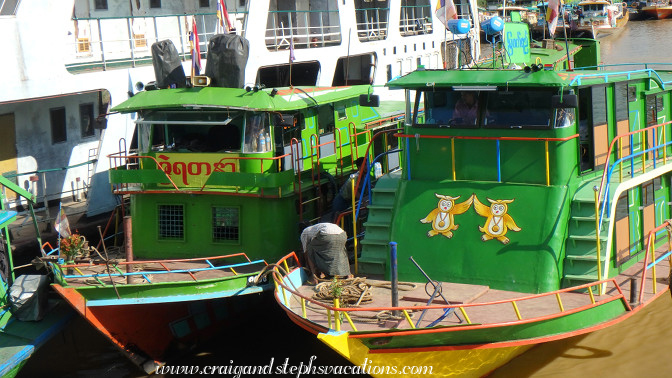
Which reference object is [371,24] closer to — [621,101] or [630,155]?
[621,101]

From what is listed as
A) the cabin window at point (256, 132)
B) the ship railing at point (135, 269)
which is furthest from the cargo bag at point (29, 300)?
the cabin window at point (256, 132)

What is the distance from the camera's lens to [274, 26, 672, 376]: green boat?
11227 mm

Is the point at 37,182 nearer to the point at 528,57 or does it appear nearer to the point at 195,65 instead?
the point at 195,65

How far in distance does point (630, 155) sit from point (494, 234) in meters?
2.53

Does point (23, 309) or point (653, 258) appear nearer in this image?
point (653, 258)

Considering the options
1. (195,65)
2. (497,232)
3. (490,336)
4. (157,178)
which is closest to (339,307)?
(490,336)

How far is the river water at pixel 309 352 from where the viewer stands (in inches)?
520

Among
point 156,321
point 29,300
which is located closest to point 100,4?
point 29,300

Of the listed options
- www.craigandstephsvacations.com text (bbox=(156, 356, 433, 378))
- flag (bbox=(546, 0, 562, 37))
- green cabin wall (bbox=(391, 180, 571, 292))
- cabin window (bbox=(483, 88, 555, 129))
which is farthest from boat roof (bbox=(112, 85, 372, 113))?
flag (bbox=(546, 0, 562, 37))

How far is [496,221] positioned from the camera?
12672mm

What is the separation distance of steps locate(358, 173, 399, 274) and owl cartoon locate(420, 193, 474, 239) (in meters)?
0.72

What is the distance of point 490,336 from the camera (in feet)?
36.0

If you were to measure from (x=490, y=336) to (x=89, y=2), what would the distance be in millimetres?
14490

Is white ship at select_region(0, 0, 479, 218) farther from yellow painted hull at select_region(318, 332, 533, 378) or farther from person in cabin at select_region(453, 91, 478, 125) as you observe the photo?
yellow painted hull at select_region(318, 332, 533, 378)
